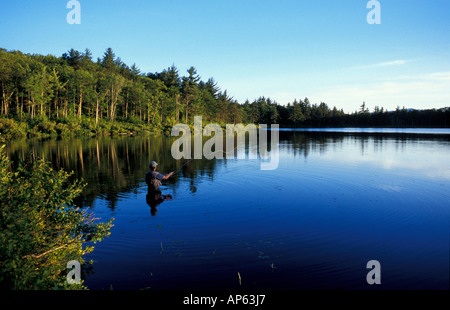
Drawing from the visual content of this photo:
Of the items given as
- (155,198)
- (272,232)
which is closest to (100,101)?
(155,198)

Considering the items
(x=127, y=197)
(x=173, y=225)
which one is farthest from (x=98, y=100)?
(x=173, y=225)

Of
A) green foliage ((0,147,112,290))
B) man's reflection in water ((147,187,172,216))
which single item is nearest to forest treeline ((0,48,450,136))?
man's reflection in water ((147,187,172,216))

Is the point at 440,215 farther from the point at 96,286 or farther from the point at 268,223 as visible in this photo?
the point at 96,286

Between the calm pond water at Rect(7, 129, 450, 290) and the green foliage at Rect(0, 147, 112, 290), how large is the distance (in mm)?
1073

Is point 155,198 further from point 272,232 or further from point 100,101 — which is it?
point 100,101

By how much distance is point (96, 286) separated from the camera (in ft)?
23.9

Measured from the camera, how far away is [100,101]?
83312mm

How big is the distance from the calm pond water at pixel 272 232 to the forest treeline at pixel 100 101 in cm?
5298

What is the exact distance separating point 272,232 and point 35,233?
7280 mm

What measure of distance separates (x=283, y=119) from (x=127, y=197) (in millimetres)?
181906

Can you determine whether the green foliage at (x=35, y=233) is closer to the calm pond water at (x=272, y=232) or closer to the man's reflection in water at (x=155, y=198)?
the calm pond water at (x=272, y=232)

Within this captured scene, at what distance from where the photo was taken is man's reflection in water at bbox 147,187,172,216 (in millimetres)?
13930

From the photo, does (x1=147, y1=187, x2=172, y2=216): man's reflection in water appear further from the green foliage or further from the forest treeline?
the forest treeline

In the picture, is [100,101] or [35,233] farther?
[100,101]
